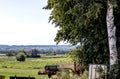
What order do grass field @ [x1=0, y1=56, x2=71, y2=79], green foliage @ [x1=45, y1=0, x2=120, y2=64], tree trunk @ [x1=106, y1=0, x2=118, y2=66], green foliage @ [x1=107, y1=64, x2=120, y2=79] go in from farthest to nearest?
1. grass field @ [x1=0, y1=56, x2=71, y2=79]
2. green foliage @ [x1=45, y1=0, x2=120, y2=64]
3. tree trunk @ [x1=106, y1=0, x2=118, y2=66]
4. green foliage @ [x1=107, y1=64, x2=120, y2=79]

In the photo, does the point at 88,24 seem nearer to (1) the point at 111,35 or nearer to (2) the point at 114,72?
(1) the point at 111,35

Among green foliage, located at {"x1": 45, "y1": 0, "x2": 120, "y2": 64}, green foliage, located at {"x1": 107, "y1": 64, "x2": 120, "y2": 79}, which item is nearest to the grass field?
green foliage, located at {"x1": 45, "y1": 0, "x2": 120, "y2": 64}

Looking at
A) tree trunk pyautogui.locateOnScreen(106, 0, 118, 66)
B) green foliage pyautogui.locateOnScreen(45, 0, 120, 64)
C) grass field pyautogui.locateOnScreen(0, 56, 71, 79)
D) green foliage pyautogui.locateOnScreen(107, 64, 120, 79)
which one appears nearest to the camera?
green foliage pyautogui.locateOnScreen(107, 64, 120, 79)

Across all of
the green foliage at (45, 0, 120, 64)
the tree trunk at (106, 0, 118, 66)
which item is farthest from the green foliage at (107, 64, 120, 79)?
the green foliage at (45, 0, 120, 64)

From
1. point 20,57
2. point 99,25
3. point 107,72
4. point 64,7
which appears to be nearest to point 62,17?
point 64,7

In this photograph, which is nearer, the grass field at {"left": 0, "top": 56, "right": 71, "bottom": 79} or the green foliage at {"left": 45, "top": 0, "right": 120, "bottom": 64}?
the green foliage at {"left": 45, "top": 0, "right": 120, "bottom": 64}

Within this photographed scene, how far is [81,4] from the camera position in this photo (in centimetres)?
2114

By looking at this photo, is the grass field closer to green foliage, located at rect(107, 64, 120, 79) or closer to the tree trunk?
the tree trunk

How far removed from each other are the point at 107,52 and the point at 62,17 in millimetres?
3982

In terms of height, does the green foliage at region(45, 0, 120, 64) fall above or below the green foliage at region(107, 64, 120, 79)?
above

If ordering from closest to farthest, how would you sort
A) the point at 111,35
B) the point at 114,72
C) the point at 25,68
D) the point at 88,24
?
the point at 114,72, the point at 111,35, the point at 88,24, the point at 25,68

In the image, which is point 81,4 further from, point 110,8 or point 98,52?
point 98,52

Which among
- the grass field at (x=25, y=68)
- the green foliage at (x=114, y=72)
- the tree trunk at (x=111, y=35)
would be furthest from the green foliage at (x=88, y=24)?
the grass field at (x=25, y=68)

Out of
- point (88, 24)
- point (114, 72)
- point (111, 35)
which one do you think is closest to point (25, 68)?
point (88, 24)
